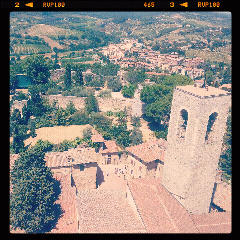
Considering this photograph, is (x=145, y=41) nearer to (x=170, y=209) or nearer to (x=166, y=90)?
(x=166, y=90)

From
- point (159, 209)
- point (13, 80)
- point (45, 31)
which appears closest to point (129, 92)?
point (13, 80)

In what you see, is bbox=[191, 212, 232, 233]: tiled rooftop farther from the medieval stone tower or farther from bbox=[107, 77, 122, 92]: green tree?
bbox=[107, 77, 122, 92]: green tree

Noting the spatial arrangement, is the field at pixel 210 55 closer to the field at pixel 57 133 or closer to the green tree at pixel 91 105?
the green tree at pixel 91 105

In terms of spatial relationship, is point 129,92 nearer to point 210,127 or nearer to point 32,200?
point 210,127

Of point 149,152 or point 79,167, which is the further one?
point 149,152

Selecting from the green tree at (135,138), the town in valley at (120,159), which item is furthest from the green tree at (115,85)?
the green tree at (135,138)
